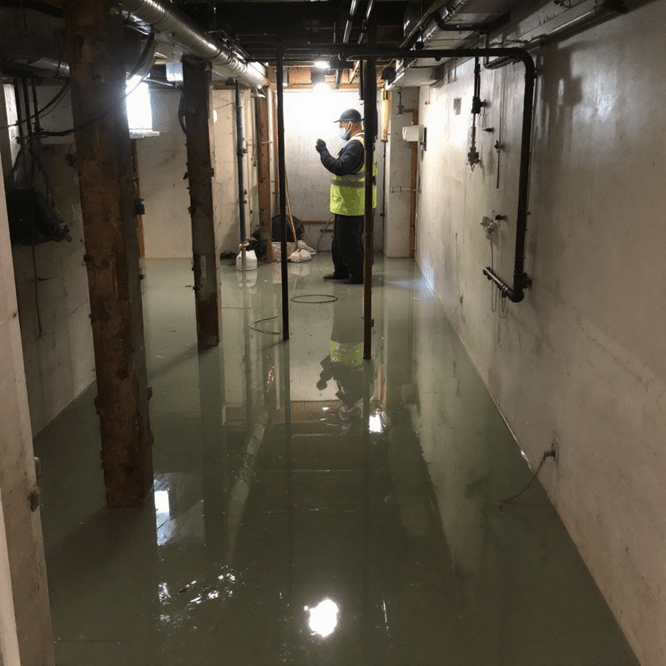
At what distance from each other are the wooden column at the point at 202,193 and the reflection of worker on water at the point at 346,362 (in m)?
0.97

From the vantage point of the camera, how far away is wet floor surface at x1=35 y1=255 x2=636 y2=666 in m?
2.15

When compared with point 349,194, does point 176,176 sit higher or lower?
higher

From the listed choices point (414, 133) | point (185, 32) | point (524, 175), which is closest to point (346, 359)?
point (524, 175)

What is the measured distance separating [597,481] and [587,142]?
4.06 feet

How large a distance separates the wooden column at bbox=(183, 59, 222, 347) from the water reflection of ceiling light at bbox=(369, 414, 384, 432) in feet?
5.85

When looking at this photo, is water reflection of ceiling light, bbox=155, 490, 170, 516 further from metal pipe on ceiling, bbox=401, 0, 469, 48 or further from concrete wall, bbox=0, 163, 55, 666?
metal pipe on ceiling, bbox=401, 0, 469, 48

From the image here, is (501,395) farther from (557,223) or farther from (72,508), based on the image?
(72,508)

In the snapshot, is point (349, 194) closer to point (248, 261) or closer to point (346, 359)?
point (248, 261)

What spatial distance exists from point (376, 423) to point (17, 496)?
8.64 ft

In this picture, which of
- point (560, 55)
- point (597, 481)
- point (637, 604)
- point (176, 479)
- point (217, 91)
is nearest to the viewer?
point (637, 604)

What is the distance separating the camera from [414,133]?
7805 mm

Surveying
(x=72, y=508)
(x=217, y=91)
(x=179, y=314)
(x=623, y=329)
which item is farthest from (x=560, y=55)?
(x=217, y=91)

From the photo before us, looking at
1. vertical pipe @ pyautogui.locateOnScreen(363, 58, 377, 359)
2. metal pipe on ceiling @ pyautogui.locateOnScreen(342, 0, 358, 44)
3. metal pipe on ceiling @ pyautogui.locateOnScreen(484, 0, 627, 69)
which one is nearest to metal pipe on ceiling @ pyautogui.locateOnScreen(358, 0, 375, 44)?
metal pipe on ceiling @ pyautogui.locateOnScreen(342, 0, 358, 44)

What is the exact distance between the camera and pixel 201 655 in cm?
209
